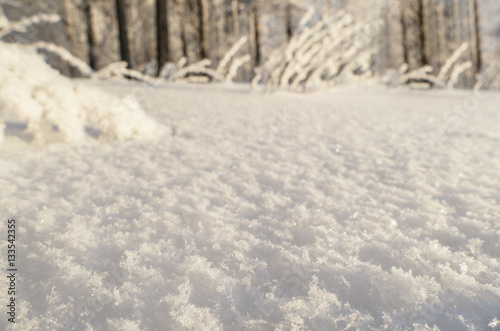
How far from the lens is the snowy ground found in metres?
0.48

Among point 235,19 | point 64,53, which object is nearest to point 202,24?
point 235,19

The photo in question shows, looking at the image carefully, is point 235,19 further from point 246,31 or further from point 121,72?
point 121,72

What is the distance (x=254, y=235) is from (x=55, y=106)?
1.06 metres

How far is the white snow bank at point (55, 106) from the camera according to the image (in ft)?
3.68

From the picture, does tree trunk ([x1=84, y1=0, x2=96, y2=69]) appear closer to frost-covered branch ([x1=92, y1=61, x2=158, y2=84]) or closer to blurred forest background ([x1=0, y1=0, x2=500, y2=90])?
blurred forest background ([x1=0, y1=0, x2=500, y2=90])

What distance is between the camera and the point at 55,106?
47.4 inches

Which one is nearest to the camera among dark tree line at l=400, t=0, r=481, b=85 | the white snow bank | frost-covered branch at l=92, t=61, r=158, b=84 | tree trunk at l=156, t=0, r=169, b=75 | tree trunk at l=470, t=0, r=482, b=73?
the white snow bank

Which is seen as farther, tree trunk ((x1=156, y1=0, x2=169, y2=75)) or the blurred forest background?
the blurred forest background

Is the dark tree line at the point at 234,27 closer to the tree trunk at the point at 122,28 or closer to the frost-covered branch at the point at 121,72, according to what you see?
the tree trunk at the point at 122,28

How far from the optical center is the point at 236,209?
2.56 feet

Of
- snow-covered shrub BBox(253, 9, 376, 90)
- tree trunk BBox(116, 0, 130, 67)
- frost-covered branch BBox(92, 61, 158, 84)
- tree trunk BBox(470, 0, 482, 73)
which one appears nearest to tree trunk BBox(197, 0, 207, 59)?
tree trunk BBox(116, 0, 130, 67)

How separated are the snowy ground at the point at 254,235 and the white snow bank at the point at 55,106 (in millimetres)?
96

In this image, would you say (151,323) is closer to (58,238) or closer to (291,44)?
(58,238)

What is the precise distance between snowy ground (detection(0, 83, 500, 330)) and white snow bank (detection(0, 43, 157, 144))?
0.10 meters
